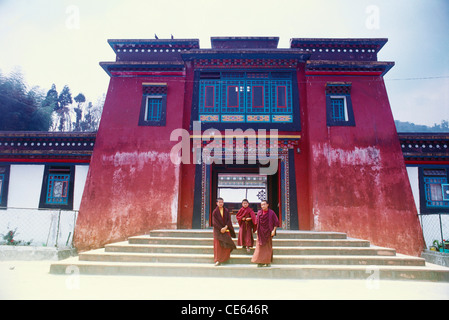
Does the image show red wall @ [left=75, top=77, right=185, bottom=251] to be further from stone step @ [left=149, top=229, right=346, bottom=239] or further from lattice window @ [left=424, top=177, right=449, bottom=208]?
lattice window @ [left=424, top=177, right=449, bottom=208]

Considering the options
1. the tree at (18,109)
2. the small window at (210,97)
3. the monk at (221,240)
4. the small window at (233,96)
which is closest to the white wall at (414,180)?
the small window at (233,96)

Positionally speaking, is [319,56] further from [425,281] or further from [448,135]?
[425,281]

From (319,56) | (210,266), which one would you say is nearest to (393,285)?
(210,266)

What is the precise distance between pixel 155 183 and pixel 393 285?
6.80 m

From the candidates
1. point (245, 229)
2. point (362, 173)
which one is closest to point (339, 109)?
point (362, 173)

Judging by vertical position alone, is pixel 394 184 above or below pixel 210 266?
above

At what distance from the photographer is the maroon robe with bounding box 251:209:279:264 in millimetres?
5629

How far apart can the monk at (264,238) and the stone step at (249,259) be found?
364mm

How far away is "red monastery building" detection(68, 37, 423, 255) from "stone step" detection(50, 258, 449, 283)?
3164mm

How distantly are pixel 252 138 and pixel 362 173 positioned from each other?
12.0 feet

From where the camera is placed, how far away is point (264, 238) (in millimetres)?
5723

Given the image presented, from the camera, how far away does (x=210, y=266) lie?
5566mm

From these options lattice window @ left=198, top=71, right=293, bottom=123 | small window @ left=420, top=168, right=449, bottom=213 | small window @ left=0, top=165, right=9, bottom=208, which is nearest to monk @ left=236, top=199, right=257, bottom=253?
lattice window @ left=198, top=71, right=293, bottom=123

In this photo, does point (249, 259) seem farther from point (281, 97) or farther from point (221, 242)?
point (281, 97)
